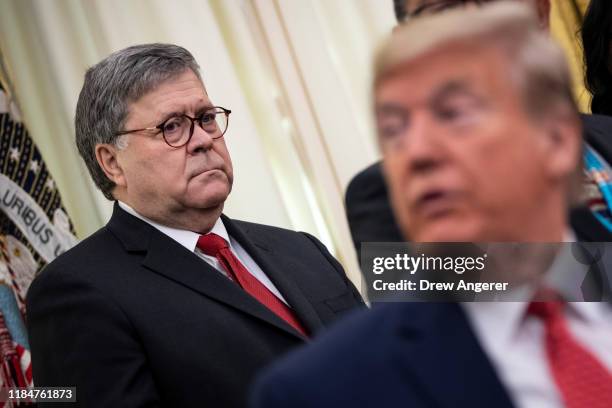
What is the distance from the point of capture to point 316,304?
172 cm

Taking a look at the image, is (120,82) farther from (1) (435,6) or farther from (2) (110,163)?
(1) (435,6)

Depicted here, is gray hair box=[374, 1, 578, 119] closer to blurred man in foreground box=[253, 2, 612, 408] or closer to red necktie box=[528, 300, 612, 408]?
blurred man in foreground box=[253, 2, 612, 408]

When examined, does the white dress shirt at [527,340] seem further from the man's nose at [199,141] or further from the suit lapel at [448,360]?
the man's nose at [199,141]

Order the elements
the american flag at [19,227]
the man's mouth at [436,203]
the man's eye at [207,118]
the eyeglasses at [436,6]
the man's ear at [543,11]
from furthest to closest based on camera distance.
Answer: the american flag at [19,227]
the man's eye at [207,118]
the man's ear at [543,11]
the eyeglasses at [436,6]
the man's mouth at [436,203]

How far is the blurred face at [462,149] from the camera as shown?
0.70 meters

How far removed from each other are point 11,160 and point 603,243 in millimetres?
1829

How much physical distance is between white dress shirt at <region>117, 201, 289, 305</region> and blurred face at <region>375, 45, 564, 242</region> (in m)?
0.99

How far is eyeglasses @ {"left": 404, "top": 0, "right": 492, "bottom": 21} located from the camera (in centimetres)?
81

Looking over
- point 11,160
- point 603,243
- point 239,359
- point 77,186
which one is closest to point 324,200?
point 77,186

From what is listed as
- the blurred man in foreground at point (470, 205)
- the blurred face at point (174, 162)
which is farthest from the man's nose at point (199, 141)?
the blurred man in foreground at point (470, 205)

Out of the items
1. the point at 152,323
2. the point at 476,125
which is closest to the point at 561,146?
the point at 476,125

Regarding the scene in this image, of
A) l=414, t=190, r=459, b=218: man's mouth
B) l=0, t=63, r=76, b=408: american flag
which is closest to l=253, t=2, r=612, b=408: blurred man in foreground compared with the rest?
l=414, t=190, r=459, b=218: man's mouth

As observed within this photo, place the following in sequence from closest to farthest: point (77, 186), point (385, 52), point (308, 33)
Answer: point (385, 52) → point (77, 186) → point (308, 33)

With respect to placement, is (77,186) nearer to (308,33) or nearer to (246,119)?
(246,119)
